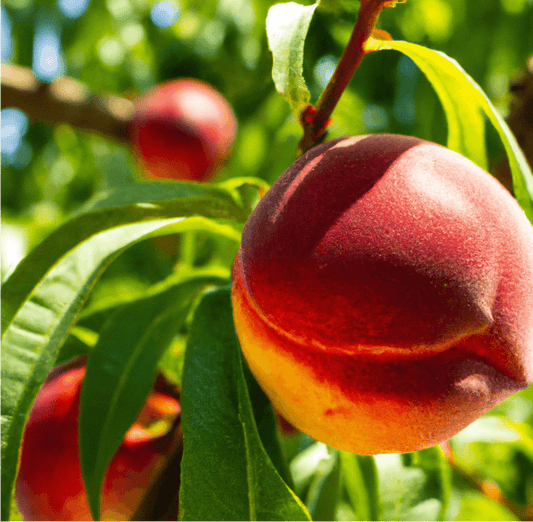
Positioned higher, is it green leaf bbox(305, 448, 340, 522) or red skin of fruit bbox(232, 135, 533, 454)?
red skin of fruit bbox(232, 135, 533, 454)

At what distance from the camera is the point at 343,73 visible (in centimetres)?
49

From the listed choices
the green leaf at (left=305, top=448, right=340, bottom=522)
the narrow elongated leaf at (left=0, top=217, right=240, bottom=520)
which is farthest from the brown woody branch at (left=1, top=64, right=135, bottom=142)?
the green leaf at (left=305, top=448, right=340, bottom=522)

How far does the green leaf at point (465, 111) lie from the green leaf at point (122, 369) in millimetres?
355

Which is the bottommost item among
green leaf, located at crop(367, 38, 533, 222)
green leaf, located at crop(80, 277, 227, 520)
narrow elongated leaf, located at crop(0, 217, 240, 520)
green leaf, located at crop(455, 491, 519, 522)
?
green leaf, located at crop(455, 491, 519, 522)

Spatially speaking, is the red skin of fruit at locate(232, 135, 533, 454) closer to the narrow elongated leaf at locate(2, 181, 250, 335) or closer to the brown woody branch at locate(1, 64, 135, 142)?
the narrow elongated leaf at locate(2, 181, 250, 335)

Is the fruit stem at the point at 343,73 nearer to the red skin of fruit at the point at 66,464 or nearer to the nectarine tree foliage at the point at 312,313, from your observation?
the nectarine tree foliage at the point at 312,313

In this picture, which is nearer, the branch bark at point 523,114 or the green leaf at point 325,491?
the green leaf at point 325,491

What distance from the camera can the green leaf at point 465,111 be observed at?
529 mm

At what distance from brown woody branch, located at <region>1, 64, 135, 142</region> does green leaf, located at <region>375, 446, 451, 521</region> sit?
1.16 metres

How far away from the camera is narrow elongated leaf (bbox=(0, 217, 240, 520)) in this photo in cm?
47

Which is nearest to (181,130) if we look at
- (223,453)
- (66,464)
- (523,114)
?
(523,114)

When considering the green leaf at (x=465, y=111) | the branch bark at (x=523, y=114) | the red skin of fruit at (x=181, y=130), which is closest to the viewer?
the green leaf at (x=465, y=111)

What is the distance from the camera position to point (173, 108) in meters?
1.50

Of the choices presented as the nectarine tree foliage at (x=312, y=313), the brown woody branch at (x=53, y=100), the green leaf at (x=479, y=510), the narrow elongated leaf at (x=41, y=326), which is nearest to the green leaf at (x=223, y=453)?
the nectarine tree foliage at (x=312, y=313)
